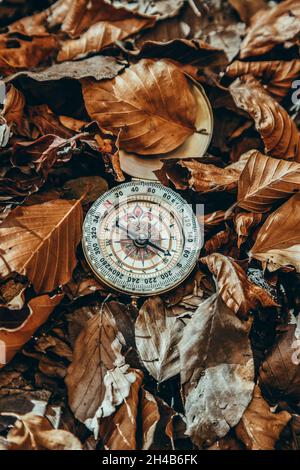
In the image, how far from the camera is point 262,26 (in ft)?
8.62

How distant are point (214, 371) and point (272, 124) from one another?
990 millimetres

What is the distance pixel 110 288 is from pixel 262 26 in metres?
1.43

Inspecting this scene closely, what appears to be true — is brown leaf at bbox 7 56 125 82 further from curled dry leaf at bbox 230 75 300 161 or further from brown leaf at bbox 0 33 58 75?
curled dry leaf at bbox 230 75 300 161

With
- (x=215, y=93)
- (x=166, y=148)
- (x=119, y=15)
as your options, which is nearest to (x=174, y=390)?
(x=166, y=148)

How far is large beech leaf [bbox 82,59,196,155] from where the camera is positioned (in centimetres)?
229

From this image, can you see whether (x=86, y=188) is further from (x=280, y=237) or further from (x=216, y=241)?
(x=280, y=237)

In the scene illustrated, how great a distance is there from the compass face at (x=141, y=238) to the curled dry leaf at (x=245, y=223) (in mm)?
148

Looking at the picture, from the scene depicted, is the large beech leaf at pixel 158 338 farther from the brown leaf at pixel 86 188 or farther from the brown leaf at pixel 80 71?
the brown leaf at pixel 80 71

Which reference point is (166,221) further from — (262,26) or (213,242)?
(262,26)

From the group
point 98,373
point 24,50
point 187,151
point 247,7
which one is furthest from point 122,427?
point 247,7

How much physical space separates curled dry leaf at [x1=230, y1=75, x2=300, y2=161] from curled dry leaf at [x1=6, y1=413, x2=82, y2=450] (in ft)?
4.25

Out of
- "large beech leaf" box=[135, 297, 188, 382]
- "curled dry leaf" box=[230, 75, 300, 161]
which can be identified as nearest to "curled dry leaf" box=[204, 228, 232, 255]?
"large beech leaf" box=[135, 297, 188, 382]

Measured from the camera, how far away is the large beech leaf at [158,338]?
1929 mm

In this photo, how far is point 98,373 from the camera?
75.1 inches
